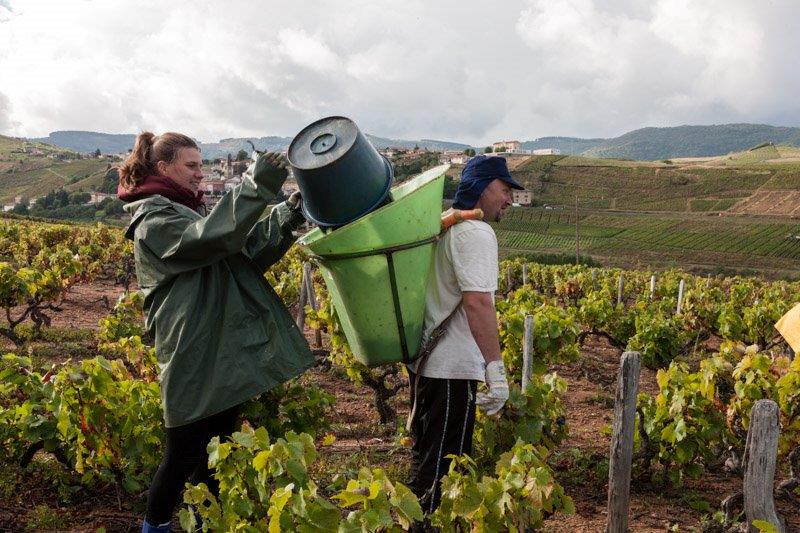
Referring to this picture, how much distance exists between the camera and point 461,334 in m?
2.92

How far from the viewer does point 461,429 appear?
9.64ft

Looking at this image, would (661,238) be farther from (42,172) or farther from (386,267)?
(42,172)

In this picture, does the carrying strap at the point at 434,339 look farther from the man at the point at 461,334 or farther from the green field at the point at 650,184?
the green field at the point at 650,184

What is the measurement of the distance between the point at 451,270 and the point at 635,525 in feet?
8.46

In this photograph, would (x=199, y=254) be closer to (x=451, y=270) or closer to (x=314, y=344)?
(x=451, y=270)

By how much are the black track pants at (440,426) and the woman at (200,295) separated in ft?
2.00

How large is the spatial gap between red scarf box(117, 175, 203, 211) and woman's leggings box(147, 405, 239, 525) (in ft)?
3.07

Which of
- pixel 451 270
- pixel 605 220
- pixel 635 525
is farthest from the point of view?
pixel 605 220

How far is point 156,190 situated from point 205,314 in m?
0.56

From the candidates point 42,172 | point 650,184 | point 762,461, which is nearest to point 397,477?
point 762,461

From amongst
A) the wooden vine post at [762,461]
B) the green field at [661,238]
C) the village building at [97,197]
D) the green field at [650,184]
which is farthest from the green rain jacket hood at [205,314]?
the village building at [97,197]

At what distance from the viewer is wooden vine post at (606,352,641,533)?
11.7ft

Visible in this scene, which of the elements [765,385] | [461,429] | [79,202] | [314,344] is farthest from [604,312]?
[79,202]

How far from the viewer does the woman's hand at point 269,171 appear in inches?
93.8
